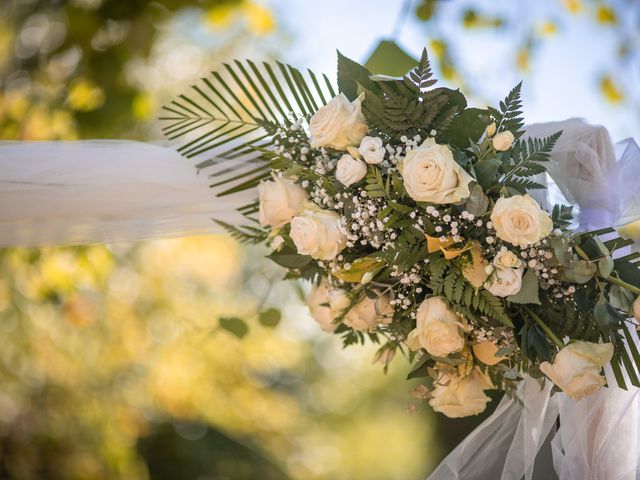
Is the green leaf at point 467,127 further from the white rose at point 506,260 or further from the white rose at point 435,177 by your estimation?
the white rose at point 506,260

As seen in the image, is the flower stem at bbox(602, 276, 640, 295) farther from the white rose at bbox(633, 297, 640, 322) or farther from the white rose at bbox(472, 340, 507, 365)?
the white rose at bbox(472, 340, 507, 365)

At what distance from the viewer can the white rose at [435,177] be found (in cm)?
112

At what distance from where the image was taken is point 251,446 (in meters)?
4.89

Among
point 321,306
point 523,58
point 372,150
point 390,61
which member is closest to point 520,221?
point 372,150

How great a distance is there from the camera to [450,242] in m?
1.18

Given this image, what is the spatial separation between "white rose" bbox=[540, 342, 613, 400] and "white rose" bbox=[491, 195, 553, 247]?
0.67ft

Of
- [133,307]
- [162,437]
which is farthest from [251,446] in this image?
[133,307]

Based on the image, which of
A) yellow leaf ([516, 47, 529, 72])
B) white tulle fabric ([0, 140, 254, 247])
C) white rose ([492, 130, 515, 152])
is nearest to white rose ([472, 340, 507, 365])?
white rose ([492, 130, 515, 152])

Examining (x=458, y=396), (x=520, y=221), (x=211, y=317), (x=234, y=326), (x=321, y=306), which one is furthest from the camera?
(x=211, y=317)

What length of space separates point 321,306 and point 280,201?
273 mm

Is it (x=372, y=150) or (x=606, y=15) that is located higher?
(x=606, y=15)

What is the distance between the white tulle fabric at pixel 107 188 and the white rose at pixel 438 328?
2.03ft

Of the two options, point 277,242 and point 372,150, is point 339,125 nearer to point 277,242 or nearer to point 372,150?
point 372,150

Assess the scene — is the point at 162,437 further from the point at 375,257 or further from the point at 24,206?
the point at 375,257
